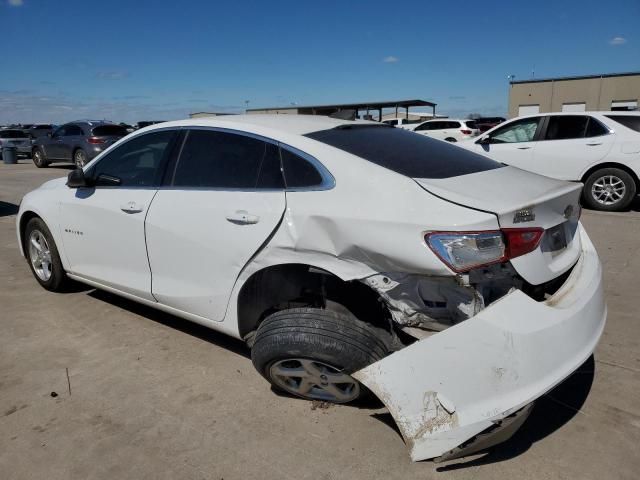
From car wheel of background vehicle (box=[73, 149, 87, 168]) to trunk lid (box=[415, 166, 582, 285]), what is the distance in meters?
15.6

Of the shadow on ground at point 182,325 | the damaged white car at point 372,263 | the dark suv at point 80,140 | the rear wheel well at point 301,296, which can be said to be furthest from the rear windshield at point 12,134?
the rear wheel well at point 301,296

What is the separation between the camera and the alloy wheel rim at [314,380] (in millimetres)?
2582

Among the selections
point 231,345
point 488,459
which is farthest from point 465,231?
point 231,345

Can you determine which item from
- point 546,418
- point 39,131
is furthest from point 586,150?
point 39,131

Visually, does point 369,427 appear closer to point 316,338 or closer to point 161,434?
point 316,338

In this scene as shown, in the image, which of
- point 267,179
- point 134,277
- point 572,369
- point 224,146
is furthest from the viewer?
point 134,277

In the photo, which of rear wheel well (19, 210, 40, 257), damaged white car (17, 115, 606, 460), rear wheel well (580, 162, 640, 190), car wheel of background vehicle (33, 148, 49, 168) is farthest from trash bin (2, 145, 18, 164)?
rear wheel well (580, 162, 640, 190)

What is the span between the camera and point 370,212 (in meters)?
2.37

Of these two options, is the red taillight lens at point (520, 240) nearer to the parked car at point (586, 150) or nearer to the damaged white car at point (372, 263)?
the damaged white car at point (372, 263)

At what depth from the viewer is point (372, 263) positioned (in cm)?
234

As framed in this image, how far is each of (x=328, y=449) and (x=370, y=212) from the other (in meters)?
1.16

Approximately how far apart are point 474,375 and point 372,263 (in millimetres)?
648

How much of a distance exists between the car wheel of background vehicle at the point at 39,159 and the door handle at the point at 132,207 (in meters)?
16.4

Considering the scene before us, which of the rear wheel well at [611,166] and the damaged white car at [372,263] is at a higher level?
the damaged white car at [372,263]
